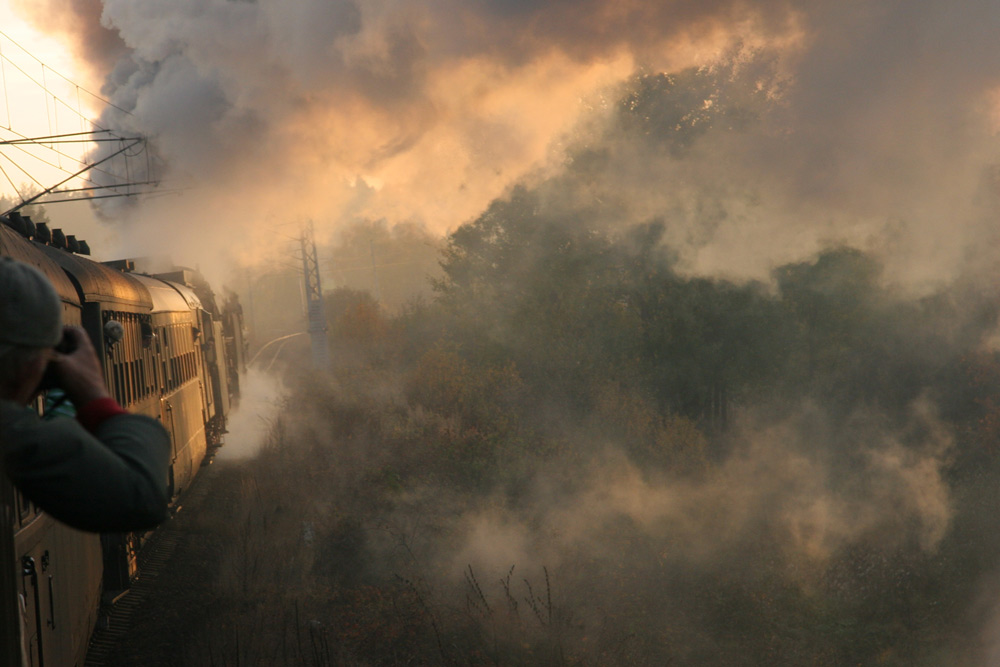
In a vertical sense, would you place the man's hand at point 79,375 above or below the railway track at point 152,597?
above

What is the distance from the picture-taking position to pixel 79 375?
59.2 inches

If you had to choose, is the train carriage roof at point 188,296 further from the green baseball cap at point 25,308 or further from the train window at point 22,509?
the green baseball cap at point 25,308

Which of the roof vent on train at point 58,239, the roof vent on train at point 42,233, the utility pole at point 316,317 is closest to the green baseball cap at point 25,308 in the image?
the roof vent on train at point 42,233

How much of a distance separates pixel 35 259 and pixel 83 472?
488cm

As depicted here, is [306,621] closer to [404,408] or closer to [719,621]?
[719,621]

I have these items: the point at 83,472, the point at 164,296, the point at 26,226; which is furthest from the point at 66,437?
the point at 164,296

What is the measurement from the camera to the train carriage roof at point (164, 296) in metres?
10.2

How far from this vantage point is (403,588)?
33.9 ft

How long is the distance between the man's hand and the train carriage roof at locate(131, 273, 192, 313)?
29.7 feet

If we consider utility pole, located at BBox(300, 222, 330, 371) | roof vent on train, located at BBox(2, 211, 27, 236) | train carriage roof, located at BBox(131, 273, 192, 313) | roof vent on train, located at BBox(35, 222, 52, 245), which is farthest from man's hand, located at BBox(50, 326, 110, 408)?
utility pole, located at BBox(300, 222, 330, 371)

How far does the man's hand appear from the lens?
1485mm

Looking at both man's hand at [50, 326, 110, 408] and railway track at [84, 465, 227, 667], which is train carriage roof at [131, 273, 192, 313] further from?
man's hand at [50, 326, 110, 408]

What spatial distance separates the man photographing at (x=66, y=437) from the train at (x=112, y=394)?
22 cm

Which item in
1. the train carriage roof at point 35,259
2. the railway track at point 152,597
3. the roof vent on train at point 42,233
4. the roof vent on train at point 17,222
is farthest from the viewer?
the roof vent on train at point 42,233
